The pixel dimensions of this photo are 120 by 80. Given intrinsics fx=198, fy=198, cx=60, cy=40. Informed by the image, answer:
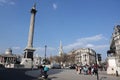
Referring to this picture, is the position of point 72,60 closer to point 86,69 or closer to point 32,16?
point 32,16

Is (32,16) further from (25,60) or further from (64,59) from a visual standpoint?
(64,59)

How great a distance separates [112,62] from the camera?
3672 cm

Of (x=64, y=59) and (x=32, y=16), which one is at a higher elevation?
(x=32, y=16)

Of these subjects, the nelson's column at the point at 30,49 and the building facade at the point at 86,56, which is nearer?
the nelson's column at the point at 30,49

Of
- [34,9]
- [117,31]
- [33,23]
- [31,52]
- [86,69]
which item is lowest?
[86,69]

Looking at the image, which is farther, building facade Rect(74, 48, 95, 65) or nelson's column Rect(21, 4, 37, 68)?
building facade Rect(74, 48, 95, 65)

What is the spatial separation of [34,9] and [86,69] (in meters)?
45.5

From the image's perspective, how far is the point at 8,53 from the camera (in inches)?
6501

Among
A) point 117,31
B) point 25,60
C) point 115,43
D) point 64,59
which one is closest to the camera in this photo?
point 115,43

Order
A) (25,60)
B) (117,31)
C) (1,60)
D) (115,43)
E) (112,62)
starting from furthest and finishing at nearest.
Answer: (1,60), (25,60), (117,31), (115,43), (112,62)

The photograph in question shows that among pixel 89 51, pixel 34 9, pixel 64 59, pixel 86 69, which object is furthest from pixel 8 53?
pixel 86 69

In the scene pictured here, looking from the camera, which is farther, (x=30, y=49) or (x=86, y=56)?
(x=86, y=56)

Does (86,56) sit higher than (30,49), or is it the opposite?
(86,56)

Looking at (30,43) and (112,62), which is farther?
(30,43)
